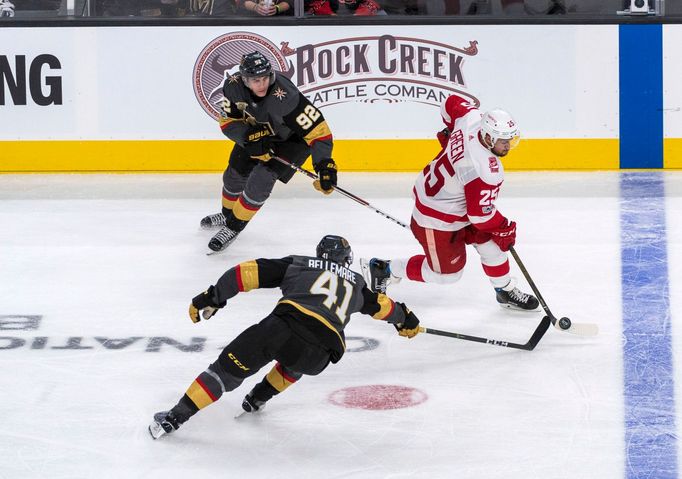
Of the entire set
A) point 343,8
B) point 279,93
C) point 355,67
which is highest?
point 343,8

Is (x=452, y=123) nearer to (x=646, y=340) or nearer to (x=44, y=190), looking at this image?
(x=646, y=340)

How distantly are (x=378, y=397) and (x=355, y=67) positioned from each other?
390cm

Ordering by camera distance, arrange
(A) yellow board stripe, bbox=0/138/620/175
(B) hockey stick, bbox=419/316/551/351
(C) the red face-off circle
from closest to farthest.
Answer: (C) the red face-off circle < (B) hockey stick, bbox=419/316/551/351 < (A) yellow board stripe, bbox=0/138/620/175

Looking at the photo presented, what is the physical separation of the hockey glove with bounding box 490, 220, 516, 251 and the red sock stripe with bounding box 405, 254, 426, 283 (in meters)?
0.44

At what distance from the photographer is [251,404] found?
3891 millimetres

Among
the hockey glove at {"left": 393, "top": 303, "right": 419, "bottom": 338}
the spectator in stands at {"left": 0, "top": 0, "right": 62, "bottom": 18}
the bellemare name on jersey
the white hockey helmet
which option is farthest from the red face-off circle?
the spectator in stands at {"left": 0, "top": 0, "right": 62, "bottom": 18}

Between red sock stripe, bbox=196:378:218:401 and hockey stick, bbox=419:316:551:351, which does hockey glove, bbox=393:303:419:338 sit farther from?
red sock stripe, bbox=196:378:218:401

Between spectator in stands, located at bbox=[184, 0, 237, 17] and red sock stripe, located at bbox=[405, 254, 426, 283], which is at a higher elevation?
spectator in stands, located at bbox=[184, 0, 237, 17]

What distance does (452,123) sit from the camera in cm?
504

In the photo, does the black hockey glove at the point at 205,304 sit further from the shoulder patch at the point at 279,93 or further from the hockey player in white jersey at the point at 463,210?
the shoulder patch at the point at 279,93

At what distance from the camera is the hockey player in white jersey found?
15.0ft

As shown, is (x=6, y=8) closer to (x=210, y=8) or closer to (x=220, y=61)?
(x=210, y=8)

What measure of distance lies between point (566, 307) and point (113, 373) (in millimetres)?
1969

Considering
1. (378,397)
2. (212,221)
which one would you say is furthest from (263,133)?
(378,397)
